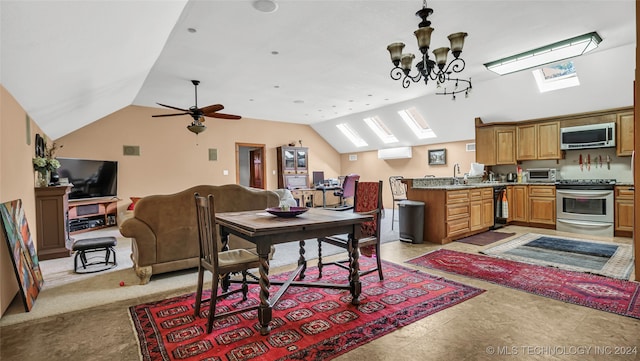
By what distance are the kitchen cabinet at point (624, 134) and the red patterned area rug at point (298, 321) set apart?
178 inches

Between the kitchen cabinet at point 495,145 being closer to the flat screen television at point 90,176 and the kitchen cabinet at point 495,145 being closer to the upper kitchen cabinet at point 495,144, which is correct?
the upper kitchen cabinet at point 495,144

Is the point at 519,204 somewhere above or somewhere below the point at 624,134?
below

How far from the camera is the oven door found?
16.5 feet

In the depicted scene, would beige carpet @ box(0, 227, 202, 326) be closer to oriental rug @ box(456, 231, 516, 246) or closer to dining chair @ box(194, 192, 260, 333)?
dining chair @ box(194, 192, 260, 333)

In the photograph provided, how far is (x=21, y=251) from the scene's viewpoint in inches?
112

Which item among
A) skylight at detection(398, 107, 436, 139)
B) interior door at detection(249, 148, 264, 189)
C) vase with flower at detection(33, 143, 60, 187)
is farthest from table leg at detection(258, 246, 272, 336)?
interior door at detection(249, 148, 264, 189)

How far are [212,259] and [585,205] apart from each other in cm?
611

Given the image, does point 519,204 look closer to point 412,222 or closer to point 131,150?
point 412,222

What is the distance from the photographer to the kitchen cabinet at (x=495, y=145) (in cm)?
643

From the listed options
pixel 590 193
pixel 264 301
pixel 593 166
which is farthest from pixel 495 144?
pixel 264 301

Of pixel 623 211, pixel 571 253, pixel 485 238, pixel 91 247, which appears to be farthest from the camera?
pixel 485 238

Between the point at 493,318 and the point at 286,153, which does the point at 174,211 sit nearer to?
the point at 493,318

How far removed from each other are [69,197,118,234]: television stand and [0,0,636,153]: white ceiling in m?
1.53

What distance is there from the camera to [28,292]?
2691mm
